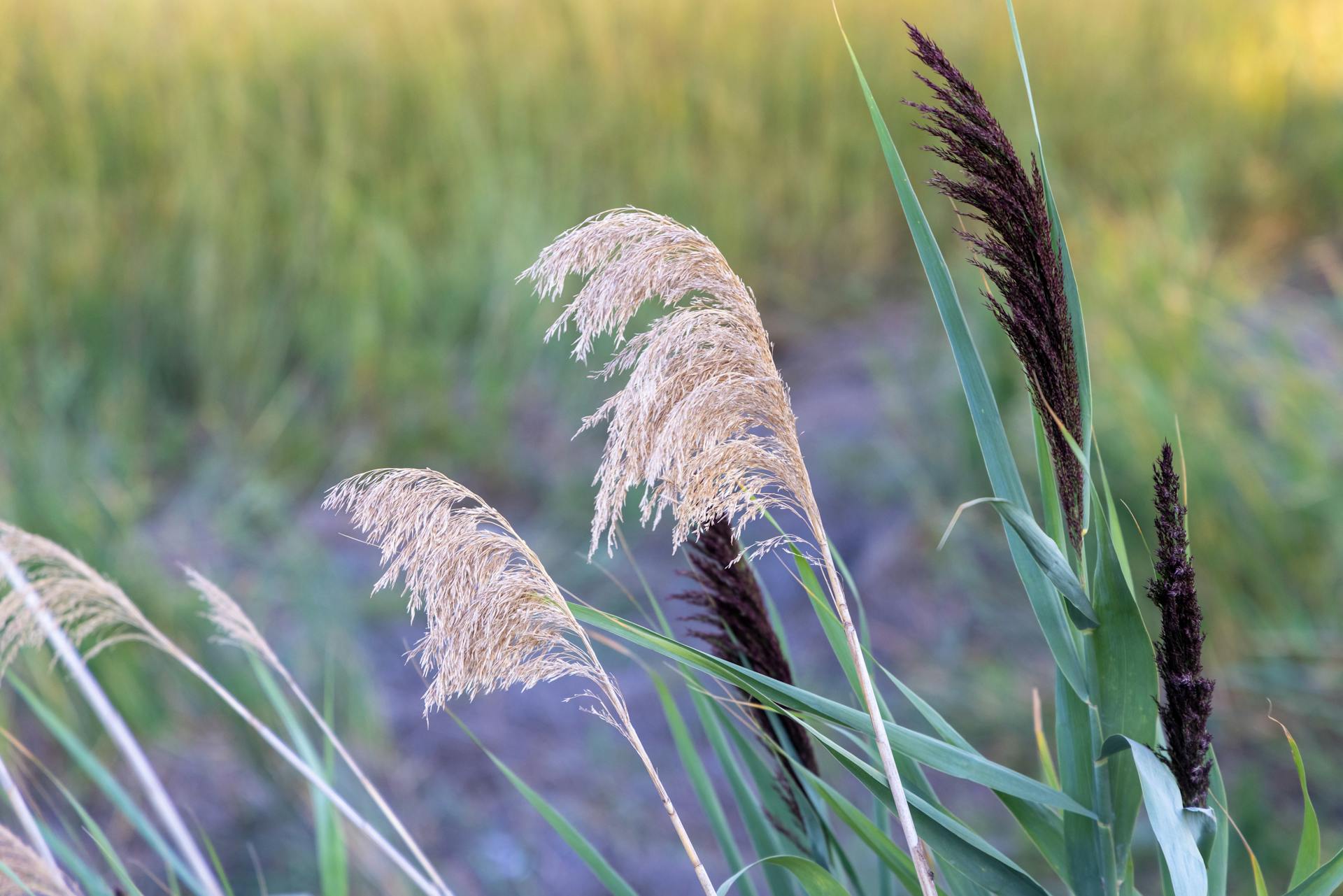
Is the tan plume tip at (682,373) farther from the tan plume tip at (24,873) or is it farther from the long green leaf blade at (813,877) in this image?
the tan plume tip at (24,873)

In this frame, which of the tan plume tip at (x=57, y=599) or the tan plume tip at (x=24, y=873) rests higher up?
the tan plume tip at (x=57, y=599)

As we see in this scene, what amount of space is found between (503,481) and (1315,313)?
2.29 meters

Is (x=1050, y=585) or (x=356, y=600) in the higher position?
(x=1050, y=585)

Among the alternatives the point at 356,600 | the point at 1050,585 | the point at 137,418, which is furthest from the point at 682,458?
the point at 137,418

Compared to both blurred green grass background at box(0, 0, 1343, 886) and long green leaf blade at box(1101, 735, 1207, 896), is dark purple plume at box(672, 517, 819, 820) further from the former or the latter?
blurred green grass background at box(0, 0, 1343, 886)

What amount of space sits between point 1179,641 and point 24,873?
72 cm

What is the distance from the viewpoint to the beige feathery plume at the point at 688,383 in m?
0.59

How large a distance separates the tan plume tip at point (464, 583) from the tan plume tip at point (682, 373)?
0.07 metres

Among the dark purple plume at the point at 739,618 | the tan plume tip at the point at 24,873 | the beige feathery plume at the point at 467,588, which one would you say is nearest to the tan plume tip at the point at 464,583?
the beige feathery plume at the point at 467,588

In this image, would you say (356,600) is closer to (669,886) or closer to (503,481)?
(503,481)

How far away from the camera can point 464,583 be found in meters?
0.61

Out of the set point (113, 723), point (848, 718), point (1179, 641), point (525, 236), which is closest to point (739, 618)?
point (848, 718)

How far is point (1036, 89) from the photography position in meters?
4.49

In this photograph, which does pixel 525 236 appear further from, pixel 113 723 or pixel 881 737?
pixel 881 737
